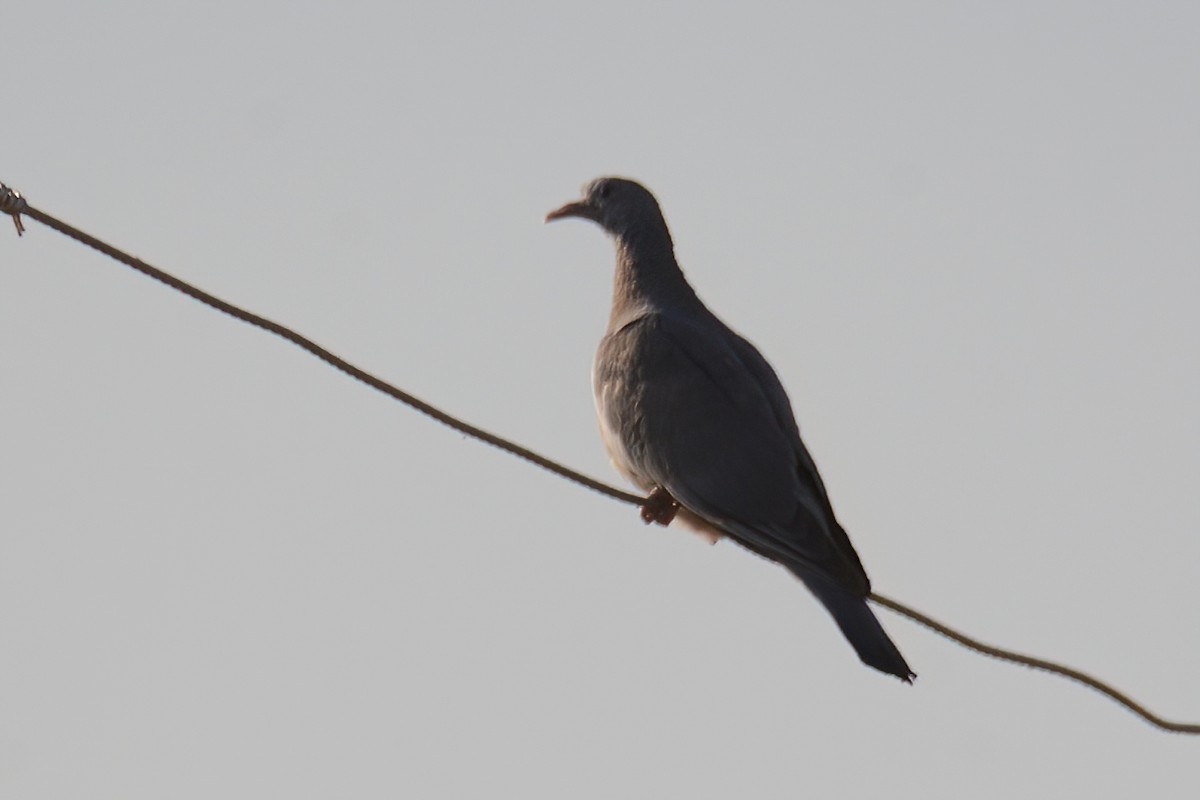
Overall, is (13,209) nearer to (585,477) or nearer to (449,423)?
(449,423)

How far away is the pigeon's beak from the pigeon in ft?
1.98

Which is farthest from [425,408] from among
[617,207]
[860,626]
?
[617,207]

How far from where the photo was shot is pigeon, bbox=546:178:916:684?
6363 millimetres

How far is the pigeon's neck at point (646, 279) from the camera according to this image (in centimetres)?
777

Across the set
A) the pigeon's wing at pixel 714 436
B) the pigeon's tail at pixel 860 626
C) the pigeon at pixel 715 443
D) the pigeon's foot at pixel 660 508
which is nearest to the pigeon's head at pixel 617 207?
the pigeon at pixel 715 443

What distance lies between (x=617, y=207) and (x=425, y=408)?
11.0ft

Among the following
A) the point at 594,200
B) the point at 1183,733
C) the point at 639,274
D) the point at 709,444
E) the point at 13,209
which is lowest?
the point at 1183,733

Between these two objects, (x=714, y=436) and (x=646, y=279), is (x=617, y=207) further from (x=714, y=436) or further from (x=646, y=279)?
(x=714, y=436)

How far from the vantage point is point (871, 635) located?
6.16 meters

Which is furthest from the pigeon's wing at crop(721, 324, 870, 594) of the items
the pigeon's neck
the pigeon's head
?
the pigeon's head

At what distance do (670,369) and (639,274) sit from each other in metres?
0.87

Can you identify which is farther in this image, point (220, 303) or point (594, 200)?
point (594, 200)

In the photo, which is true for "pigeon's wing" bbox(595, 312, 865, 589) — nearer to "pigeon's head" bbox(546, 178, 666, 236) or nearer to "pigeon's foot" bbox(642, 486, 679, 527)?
"pigeon's foot" bbox(642, 486, 679, 527)

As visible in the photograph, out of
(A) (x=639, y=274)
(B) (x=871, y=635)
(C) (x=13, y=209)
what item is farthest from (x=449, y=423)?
(A) (x=639, y=274)
